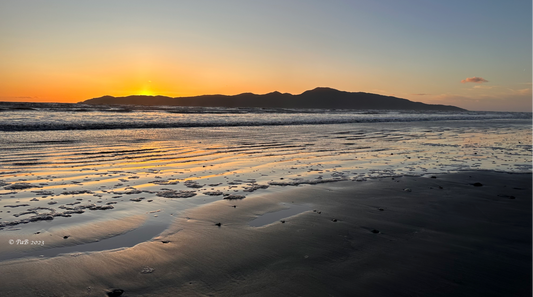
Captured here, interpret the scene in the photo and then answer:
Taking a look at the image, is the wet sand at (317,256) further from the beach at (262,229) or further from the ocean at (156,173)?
the ocean at (156,173)

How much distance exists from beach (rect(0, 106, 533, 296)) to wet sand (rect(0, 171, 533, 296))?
15 millimetres

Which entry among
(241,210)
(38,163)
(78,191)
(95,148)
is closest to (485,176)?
(241,210)

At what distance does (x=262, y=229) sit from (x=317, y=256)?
1020 mm

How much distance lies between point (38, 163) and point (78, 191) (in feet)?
11.9

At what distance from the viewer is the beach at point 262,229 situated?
113 inches

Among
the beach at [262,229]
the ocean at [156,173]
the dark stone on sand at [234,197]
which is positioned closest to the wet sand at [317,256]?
the beach at [262,229]

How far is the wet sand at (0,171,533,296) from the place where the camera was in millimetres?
2787

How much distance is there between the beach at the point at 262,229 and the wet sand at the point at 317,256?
0.05 ft

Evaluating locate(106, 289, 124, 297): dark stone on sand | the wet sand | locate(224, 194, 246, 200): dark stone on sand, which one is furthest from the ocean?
locate(106, 289, 124, 297): dark stone on sand

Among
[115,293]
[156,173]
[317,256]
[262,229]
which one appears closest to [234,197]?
[262,229]

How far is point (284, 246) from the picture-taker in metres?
3.68

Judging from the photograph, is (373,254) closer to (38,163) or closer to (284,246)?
(284,246)

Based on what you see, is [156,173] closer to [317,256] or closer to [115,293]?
[115,293]

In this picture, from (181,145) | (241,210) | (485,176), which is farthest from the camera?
(181,145)
